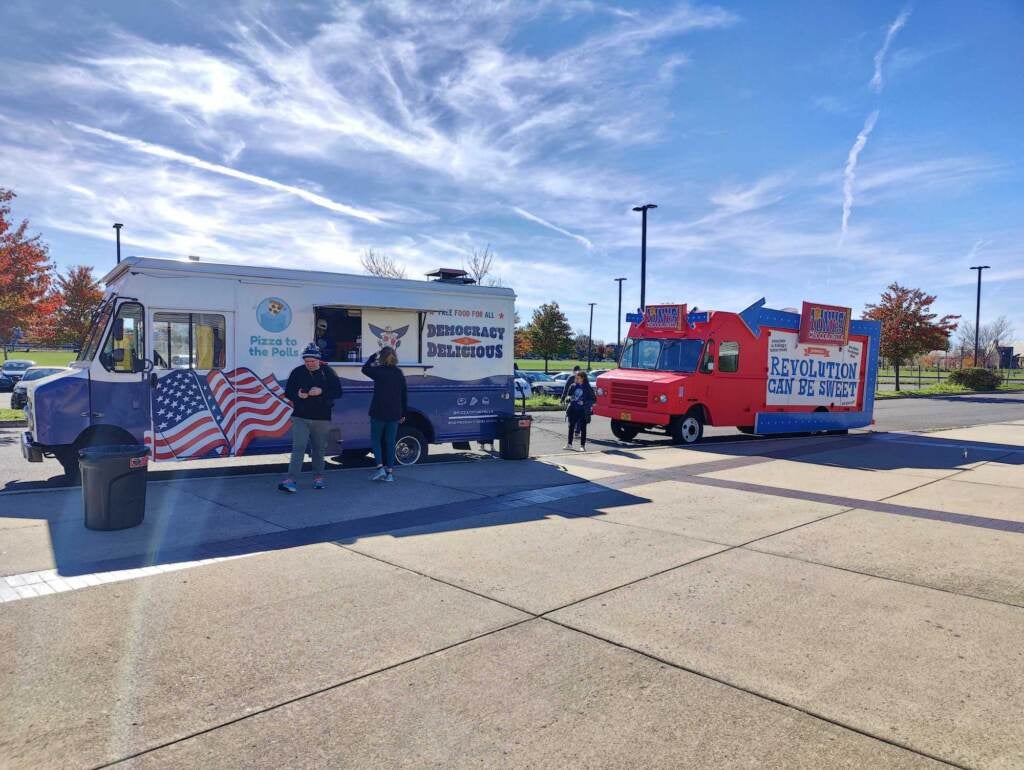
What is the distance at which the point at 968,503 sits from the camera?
348 inches

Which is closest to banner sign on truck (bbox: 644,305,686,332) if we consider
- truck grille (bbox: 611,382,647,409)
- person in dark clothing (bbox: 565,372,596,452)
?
truck grille (bbox: 611,382,647,409)

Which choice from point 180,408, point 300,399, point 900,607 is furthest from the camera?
point 180,408

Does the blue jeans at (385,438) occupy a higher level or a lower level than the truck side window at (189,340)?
lower

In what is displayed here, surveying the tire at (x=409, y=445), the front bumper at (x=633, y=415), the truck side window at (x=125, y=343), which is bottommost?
the tire at (x=409, y=445)

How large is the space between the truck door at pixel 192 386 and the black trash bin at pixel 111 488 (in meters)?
2.41

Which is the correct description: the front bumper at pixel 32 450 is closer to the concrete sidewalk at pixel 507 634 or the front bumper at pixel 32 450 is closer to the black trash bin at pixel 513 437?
the concrete sidewalk at pixel 507 634

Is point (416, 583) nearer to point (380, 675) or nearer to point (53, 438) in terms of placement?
point (380, 675)

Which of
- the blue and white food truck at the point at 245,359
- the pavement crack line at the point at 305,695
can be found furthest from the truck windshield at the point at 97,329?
the pavement crack line at the point at 305,695

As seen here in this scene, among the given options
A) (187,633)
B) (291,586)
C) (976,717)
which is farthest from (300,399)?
(976,717)

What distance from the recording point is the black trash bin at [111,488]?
6.57 metres

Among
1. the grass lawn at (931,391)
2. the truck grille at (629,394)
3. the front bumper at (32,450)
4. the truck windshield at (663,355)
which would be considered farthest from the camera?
the grass lawn at (931,391)

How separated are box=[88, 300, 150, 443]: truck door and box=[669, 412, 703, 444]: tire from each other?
973cm

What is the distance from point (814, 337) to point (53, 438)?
15.5 meters

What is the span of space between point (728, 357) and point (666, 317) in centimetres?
156
